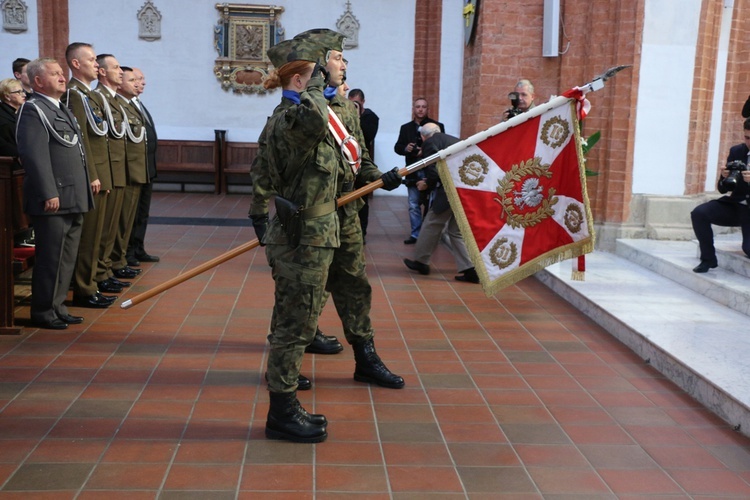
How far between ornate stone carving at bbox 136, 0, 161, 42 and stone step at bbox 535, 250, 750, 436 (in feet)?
31.6

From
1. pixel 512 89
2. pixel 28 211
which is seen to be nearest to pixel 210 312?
pixel 28 211

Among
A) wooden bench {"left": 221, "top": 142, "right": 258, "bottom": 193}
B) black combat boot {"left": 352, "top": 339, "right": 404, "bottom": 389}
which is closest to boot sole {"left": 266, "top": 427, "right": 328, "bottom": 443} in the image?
black combat boot {"left": 352, "top": 339, "right": 404, "bottom": 389}

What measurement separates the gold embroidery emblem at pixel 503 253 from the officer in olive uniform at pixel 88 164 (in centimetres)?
297

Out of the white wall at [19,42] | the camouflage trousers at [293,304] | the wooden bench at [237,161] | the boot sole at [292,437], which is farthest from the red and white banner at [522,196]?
the white wall at [19,42]

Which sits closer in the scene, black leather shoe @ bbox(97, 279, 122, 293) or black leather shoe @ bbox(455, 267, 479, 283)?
black leather shoe @ bbox(97, 279, 122, 293)

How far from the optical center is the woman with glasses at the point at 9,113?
668 centimetres

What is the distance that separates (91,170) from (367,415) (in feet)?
10.6

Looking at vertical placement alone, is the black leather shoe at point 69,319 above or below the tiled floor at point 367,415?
above

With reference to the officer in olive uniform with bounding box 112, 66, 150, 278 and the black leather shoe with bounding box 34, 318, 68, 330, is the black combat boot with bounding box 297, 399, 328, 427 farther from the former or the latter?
the officer in olive uniform with bounding box 112, 66, 150, 278

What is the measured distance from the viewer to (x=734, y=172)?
266 inches

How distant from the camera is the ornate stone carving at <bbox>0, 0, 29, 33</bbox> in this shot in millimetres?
14406

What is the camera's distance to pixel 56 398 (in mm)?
4371

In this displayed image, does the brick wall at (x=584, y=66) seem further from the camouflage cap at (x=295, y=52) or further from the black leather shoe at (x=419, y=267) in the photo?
the camouflage cap at (x=295, y=52)

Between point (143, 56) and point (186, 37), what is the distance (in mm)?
805
